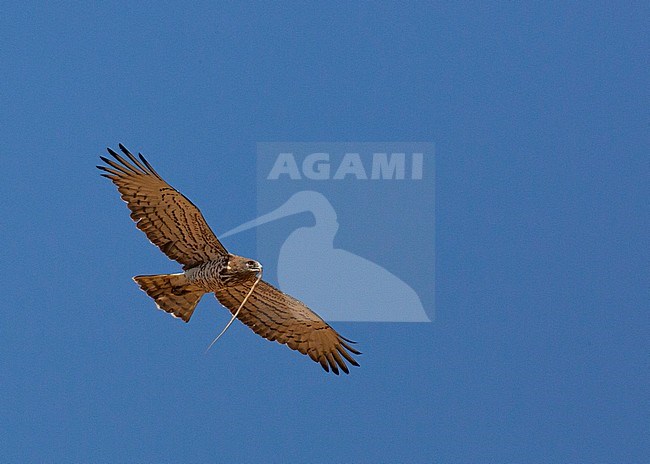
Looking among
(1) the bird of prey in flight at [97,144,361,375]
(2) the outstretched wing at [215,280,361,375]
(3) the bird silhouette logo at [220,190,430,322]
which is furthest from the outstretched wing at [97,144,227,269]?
(3) the bird silhouette logo at [220,190,430,322]

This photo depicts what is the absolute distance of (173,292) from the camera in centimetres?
457

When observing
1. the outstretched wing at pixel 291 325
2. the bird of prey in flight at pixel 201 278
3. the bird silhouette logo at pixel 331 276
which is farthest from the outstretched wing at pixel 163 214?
the bird silhouette logo at pixel 331 276

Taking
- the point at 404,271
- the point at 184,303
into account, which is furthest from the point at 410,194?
the point at 184,303

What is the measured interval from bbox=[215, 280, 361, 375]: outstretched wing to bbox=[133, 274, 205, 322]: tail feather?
0.43 ft

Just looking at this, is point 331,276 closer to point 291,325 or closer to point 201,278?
point 291,325

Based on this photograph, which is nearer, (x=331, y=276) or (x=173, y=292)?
(x=173, y=292)

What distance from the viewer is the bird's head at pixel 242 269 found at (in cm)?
432

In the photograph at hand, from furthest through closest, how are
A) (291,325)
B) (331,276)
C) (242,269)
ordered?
1. (331,276)
2. (291,325)
3. (242,269)

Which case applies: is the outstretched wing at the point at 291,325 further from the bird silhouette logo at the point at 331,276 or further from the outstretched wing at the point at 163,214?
the bird silhouette logo at the point at 331,276

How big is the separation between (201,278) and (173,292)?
198 mm

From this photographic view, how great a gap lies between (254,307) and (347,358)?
1.50 feet

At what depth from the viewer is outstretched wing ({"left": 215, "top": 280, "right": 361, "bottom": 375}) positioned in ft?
15.4

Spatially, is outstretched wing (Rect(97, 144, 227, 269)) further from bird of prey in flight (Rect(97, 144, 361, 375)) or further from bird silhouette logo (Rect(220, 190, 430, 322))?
bird silhouette logo (Rect(220, 190, 430, 322))

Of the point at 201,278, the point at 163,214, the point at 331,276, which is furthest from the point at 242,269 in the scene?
the point at 331,276
